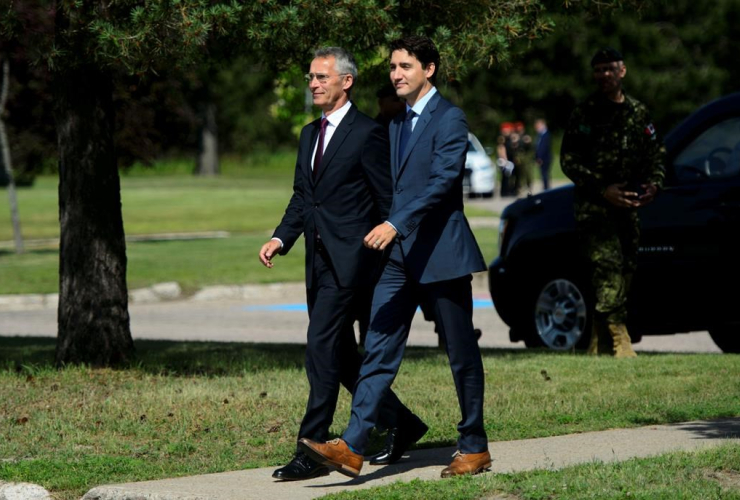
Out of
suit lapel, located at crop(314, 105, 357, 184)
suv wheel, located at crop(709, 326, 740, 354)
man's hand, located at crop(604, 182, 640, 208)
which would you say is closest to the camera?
suit lapel, located at crop(314, 105, 357, 184)

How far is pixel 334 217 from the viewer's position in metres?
6.58

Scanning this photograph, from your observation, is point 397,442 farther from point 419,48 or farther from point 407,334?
point 419,48

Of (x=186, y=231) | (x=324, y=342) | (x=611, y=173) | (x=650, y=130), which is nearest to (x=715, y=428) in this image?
(x=324, y=342)

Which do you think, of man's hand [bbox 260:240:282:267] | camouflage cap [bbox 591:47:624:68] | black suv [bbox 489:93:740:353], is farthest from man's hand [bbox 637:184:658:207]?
man's hand [bbox 260:240:282:267]

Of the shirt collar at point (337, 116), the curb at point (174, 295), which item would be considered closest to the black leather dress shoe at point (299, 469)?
the shirt collar at point (337, 116)

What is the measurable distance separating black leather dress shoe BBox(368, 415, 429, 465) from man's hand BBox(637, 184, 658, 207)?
12.4 ft

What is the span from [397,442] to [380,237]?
1.25 m

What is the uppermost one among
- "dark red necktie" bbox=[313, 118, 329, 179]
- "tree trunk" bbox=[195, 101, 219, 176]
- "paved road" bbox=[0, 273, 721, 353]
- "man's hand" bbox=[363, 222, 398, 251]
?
"tree trunk" bbox=[195, 101, 219, 176]

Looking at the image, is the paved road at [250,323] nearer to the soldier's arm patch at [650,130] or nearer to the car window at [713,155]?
the car window at [713,155]

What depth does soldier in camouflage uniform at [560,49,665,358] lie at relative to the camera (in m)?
10.0

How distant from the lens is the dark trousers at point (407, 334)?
632 cm

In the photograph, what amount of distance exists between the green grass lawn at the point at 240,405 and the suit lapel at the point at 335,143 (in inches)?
59.1

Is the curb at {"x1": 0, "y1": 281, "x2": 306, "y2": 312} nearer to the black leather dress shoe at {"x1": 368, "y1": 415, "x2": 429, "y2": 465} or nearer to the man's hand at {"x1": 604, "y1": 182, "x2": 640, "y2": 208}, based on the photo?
the man's hand at {"x1": 604, "y1": 182, "x2": 640, "y2": 208}

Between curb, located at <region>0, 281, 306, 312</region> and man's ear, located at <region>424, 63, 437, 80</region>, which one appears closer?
man's ear, located at <region>424, 63, 437, 80</region>
